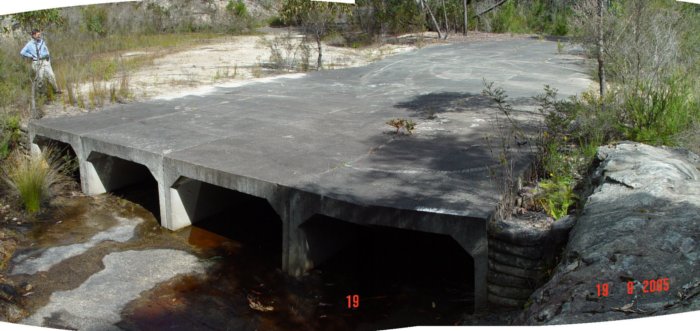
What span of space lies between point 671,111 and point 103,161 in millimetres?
6966

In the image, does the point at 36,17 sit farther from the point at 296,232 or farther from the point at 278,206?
the point at 296,232

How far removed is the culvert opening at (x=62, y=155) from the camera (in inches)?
349

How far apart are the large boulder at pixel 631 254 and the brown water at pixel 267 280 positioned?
1.64 metres

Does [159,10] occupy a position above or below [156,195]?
above

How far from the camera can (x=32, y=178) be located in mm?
7852

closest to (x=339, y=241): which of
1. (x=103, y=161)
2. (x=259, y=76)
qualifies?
(x=103, y=161)

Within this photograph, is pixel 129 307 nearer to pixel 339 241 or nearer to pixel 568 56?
pixel 339 241

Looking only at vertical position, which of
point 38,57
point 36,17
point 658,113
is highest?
point 36,17

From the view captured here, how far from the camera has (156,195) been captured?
8.95m

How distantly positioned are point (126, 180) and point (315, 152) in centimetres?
339

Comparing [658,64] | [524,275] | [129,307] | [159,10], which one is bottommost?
[129,307]

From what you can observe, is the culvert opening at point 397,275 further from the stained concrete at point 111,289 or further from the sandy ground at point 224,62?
the sandy ground at point 224,62

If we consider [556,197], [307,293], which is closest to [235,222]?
[307,293]
